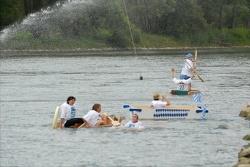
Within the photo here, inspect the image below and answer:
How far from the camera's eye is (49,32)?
432 feet

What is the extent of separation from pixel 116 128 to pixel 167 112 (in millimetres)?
3718

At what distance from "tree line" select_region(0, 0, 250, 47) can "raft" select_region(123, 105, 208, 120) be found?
88.6 meters

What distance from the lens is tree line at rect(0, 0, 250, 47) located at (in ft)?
430

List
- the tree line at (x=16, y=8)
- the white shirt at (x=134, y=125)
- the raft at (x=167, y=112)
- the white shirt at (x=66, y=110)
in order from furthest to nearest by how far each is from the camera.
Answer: the tree line at (x=16, y=8)
the raft at (x=167, y=112)
the white shirt at (x=134, y=125)
the white shirt at (x=66, y=110)

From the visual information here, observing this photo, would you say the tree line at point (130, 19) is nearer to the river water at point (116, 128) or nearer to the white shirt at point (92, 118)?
the river water at point (116, 128)

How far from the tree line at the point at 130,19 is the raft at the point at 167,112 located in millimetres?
88618

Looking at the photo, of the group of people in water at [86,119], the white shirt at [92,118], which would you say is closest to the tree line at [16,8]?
the group of people in water at [86,119]

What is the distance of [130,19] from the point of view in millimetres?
146000

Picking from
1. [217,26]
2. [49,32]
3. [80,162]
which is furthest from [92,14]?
[80,162]

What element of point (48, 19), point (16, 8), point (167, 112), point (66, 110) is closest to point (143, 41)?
point (48, 19)

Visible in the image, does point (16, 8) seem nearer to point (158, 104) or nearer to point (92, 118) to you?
point (158, 104)

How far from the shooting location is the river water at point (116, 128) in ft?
97.1

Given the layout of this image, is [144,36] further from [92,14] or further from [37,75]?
[37,75]

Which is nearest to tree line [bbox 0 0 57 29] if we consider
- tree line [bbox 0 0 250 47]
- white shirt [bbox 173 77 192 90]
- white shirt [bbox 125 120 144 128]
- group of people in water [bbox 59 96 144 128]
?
tree line [bbox 0 0 250 47]
